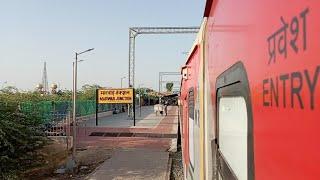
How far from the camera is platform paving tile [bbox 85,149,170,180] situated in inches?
481

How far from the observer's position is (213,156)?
3213mm

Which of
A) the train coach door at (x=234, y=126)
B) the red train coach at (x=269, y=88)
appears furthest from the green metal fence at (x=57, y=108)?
the red train coach at (x=269, y=88)

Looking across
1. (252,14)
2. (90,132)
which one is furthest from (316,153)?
(90,132)

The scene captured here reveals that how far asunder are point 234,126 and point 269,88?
0.87 metres

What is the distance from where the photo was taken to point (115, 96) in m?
30.8

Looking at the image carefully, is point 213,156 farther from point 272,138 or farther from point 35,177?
point 35,177

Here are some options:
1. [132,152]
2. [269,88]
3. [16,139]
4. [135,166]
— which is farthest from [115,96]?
[269,88]

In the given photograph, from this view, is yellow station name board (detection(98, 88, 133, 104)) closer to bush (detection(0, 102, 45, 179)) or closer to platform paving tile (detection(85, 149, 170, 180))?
platform paving tile (detection(85, 149, 170, 180))

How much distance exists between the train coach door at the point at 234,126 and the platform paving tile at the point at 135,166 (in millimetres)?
9234

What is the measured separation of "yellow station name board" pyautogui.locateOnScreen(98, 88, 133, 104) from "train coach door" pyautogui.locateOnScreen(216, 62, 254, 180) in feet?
91.4

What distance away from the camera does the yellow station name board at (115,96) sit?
3077 cm

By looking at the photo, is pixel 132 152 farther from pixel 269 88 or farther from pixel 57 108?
pixel 269 88

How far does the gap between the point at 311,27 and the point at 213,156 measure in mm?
2169

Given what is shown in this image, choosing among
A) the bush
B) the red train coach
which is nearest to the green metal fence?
the bush
